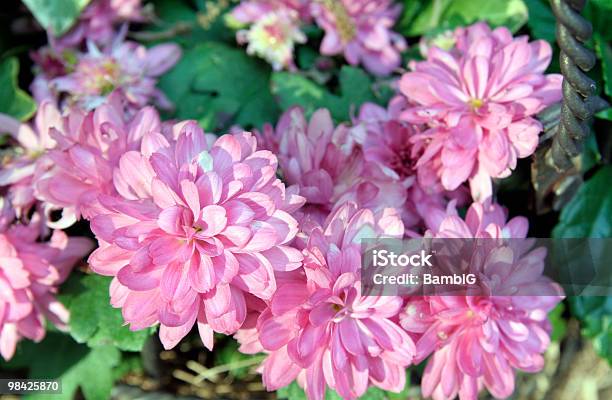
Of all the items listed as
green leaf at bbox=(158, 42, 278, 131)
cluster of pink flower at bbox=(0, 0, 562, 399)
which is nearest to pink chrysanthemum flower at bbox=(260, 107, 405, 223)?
cluster of pink flower at bbox=(0, 0, 562, 399)

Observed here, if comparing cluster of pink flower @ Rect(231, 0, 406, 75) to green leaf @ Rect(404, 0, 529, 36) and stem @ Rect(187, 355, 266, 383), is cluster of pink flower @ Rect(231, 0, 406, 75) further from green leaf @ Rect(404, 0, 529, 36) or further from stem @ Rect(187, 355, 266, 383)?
stem @ Rect(187, 355, 266, 383)

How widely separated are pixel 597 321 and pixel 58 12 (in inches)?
31.1

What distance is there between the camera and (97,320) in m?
0.68

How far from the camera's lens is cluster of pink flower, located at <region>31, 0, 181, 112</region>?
31.0 inches

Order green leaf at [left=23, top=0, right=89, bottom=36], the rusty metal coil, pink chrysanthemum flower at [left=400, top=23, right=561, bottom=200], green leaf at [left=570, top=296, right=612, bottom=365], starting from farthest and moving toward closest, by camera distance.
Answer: green leaf at [left=23, top=0, right=89, bottom=36], green leaf at [left=570, top=296, right=612, bottom=365], pink chrysanthemum flower at [left=400, top=23, right=561, bottom=200], the rusty metal coil

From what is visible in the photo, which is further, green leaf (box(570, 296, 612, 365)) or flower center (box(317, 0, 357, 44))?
flower center (box(317, 0, 357, 44))

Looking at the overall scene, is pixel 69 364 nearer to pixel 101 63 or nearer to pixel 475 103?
pixel 101 63

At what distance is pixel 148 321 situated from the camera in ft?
1.65

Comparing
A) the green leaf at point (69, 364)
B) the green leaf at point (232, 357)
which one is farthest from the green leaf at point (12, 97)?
the green leaf at point (232, 357)

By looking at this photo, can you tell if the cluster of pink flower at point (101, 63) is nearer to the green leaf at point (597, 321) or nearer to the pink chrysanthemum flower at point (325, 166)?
the pink chrysanthemum flower at point (325, 166)

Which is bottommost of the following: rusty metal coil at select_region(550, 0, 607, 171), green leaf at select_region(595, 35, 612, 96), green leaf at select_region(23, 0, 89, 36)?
green leaf at select_region(23, 0, 89, 36)

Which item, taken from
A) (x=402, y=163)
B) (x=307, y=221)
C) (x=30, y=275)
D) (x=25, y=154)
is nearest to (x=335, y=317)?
(x=307, y=221)

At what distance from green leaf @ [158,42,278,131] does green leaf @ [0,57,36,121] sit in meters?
0.18

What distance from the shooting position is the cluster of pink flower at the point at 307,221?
0.49 metres
